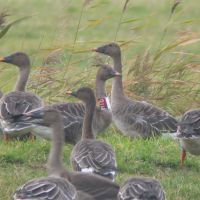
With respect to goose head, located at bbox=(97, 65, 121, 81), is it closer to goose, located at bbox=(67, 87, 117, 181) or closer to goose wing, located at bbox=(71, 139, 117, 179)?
goose, located at bbox=(67, 87, 117, 181)

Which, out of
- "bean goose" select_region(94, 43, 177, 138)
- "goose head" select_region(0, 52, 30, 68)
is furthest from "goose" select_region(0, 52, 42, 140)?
"bean goose" select_region(94, 43, 177, 138)

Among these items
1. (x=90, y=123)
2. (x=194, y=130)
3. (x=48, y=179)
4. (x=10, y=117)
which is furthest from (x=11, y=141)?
(x=48, y=179)

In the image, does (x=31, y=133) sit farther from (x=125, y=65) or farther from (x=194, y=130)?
(x=125, y=65)

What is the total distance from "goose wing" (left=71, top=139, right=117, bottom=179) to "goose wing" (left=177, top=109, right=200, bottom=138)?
1.32 meters

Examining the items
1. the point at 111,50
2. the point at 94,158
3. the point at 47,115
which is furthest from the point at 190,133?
the point at 111,50

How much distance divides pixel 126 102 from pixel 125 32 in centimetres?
1046

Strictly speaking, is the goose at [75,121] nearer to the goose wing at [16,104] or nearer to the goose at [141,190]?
the goose wing at [16,104]

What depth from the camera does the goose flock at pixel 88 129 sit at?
351 inches

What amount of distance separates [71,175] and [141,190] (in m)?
1.00

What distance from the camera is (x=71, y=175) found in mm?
9602

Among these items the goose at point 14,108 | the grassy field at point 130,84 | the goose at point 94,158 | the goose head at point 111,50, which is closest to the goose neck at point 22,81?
the grassy field at point 130,84

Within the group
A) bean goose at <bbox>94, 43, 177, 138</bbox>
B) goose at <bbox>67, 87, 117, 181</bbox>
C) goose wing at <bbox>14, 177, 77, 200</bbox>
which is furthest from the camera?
bean goose at <bbox>94, 43, 177, 138</bbox>

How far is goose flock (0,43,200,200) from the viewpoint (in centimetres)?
891

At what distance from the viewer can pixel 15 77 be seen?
50.0ft
